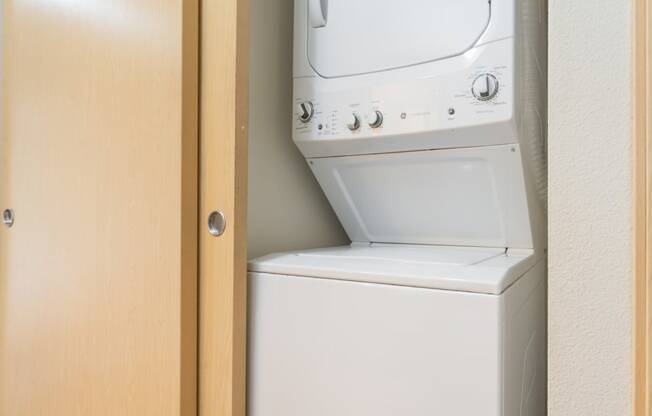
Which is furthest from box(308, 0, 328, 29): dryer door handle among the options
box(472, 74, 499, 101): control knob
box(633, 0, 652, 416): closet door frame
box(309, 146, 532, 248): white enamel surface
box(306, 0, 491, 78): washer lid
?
box(633, 0, 652, 416): closet door frame

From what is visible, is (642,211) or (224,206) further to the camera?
(224,206)

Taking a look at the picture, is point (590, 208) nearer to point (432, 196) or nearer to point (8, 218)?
point (432, 196)

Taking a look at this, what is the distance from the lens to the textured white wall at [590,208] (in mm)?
627

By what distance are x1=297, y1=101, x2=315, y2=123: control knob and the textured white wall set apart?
700 mm

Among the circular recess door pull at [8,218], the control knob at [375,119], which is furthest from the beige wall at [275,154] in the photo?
the circular recess door pull at [8,218]

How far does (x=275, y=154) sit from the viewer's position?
4.35ft

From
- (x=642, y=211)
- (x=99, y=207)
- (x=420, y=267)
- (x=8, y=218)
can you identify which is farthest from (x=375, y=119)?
(x=8, y=218)

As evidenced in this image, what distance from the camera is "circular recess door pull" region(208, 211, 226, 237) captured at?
1052 millimetres

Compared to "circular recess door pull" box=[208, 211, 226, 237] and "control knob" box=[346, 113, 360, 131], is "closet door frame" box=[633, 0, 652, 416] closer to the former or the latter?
"control knob" box=[346, 113, 360, 131]

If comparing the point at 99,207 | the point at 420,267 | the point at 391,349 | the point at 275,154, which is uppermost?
the point at 275,154

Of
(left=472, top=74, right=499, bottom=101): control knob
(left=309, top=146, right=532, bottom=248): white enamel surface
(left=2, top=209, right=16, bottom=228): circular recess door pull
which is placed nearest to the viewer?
(left=472, top=74, right=499, bottom=101): control knob

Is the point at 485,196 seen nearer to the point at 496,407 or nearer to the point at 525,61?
the point at 525,61

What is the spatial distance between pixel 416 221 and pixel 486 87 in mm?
458

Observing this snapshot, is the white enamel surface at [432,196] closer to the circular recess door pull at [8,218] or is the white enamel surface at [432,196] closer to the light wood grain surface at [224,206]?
the light wood grain surface at [224,206]
